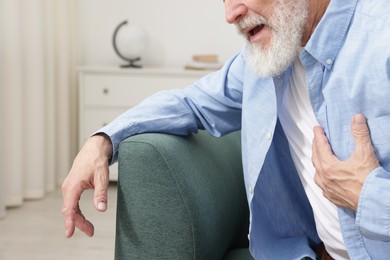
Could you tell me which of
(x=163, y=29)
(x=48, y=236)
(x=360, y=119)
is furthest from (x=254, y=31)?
(x=163, y=29)

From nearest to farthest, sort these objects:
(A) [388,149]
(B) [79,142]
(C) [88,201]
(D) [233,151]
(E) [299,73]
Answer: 1. (A) [388,149]
2. (E) [299,73]
3. (D) [233,151]
4. (C) [88,201]
5. (B) [79,142]

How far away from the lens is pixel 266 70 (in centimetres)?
145

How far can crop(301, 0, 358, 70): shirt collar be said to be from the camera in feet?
4.40

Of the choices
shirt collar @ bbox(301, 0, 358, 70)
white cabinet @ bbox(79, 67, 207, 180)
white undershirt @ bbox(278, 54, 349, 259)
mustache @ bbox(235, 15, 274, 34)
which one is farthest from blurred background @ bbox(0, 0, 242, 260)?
shirt collar @ bbox(301, 0, 358, 70)

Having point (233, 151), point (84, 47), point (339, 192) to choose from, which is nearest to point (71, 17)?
point (84, 47)

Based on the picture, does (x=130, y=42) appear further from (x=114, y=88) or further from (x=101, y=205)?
(x=101, y=205)

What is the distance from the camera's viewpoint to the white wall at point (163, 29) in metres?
4.43

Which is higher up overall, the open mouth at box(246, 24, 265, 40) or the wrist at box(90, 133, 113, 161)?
the open mouth at box(246, 24, 265, 40)

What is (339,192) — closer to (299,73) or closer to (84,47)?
(299,73)

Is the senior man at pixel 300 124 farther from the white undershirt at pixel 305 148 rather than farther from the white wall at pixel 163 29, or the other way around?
the white wall at pixel 163 29

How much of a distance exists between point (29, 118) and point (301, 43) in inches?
107

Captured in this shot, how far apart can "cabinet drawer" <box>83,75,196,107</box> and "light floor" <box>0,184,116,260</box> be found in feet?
2.07

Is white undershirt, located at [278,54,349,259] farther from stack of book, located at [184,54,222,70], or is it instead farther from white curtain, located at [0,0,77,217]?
stack of book, located at [184,54,222,70]

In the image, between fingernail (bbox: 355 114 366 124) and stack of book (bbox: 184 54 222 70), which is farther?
stack of book (bbox: 184 54 222 70)
